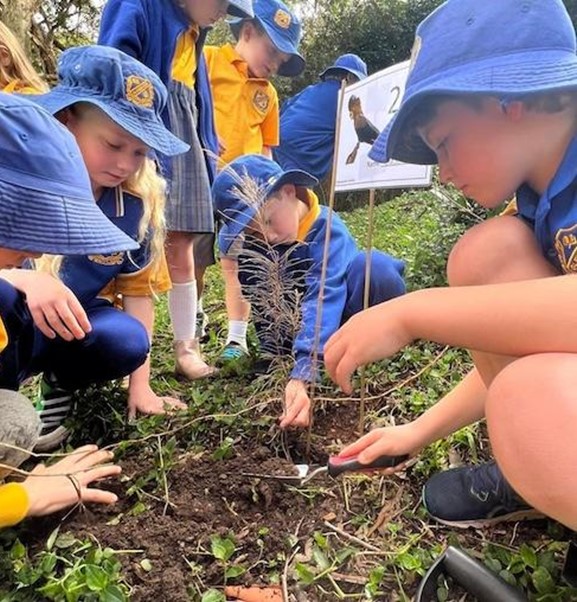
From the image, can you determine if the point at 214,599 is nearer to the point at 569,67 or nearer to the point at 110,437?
the point at 110,437

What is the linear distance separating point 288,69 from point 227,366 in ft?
5.48

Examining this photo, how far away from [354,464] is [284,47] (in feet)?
7.30

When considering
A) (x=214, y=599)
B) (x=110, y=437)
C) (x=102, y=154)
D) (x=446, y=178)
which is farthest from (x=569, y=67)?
(x=110, y=437)

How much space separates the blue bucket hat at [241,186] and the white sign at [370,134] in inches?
9.6

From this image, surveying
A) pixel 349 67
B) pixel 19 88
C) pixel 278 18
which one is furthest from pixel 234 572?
pixel 349 67

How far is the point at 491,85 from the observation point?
89 cm

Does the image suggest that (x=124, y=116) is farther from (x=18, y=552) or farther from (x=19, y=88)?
(x=18, y=552)

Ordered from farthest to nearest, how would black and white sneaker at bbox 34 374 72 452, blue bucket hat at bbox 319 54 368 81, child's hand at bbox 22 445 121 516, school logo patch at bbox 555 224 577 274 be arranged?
blue bucket hat at bbox 319 54 368 81
black and white sneaker at bbox 34 374 72 452
child's hand at bbox 22 445 121 516
school logo patch at bbox 555 224 577 274

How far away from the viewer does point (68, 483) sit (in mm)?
1348

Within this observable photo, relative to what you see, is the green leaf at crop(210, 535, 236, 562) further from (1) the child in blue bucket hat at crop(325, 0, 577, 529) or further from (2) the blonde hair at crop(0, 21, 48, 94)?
(2) the blonde hair at crop(0, 21, 48, 94)

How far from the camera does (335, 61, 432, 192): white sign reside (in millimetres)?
1280

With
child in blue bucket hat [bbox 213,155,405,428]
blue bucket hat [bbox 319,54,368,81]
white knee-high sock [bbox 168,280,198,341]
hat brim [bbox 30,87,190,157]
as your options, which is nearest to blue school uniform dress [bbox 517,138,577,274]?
child in blue bucket hat [bbox 213,155,405,428]

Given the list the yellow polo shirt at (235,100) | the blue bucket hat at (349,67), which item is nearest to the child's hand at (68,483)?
the yellow polo shirt at (235,100)

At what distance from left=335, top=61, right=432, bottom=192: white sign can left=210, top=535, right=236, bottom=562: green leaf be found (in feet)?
2.51
